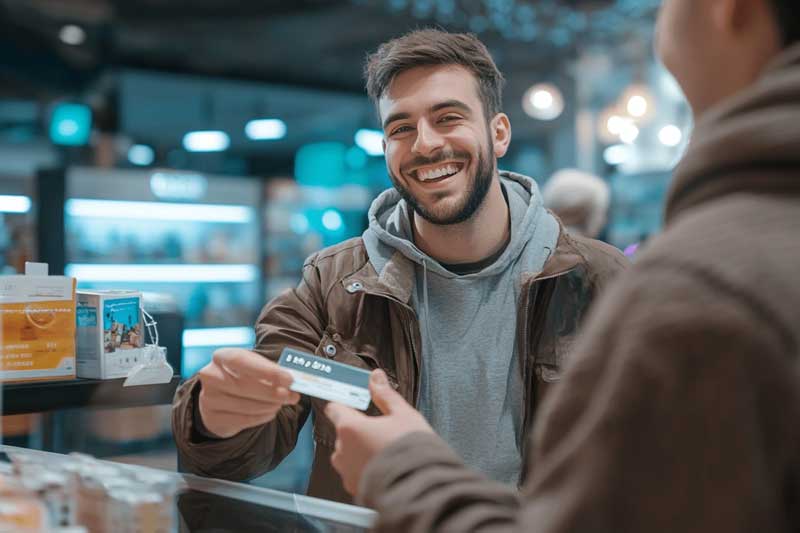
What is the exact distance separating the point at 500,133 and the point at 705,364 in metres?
1.99

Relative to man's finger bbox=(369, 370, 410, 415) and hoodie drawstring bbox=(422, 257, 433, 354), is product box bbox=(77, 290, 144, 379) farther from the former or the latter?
man's finger bbox=(369, 370, 410, 415)

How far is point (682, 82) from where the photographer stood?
948 millimetres

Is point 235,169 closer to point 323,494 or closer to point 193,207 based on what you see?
point 193,207

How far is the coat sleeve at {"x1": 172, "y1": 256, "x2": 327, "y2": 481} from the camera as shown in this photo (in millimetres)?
1917

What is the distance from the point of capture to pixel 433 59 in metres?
2.36

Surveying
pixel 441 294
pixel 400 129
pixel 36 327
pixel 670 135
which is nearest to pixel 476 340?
pixel 441 294

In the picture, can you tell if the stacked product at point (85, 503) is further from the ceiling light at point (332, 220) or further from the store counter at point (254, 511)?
the ceiling light at point (332, 220)

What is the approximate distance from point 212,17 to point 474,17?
2612 millimetres

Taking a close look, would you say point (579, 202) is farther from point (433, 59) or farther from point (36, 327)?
point (36, 327)

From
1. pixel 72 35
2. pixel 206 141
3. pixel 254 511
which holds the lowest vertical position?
pixel 254 511

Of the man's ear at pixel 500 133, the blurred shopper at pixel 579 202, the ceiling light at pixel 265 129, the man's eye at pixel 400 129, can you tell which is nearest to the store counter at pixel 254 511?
the man's eye at pixel 400 129

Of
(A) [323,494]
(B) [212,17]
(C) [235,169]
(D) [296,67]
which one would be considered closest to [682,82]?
(A) [323,494]

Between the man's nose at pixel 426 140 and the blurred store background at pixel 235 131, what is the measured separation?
224cm

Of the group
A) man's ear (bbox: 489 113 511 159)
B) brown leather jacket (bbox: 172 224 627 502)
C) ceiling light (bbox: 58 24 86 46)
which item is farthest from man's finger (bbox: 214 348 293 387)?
ceiling light (bbox: 58 24 86 46)
